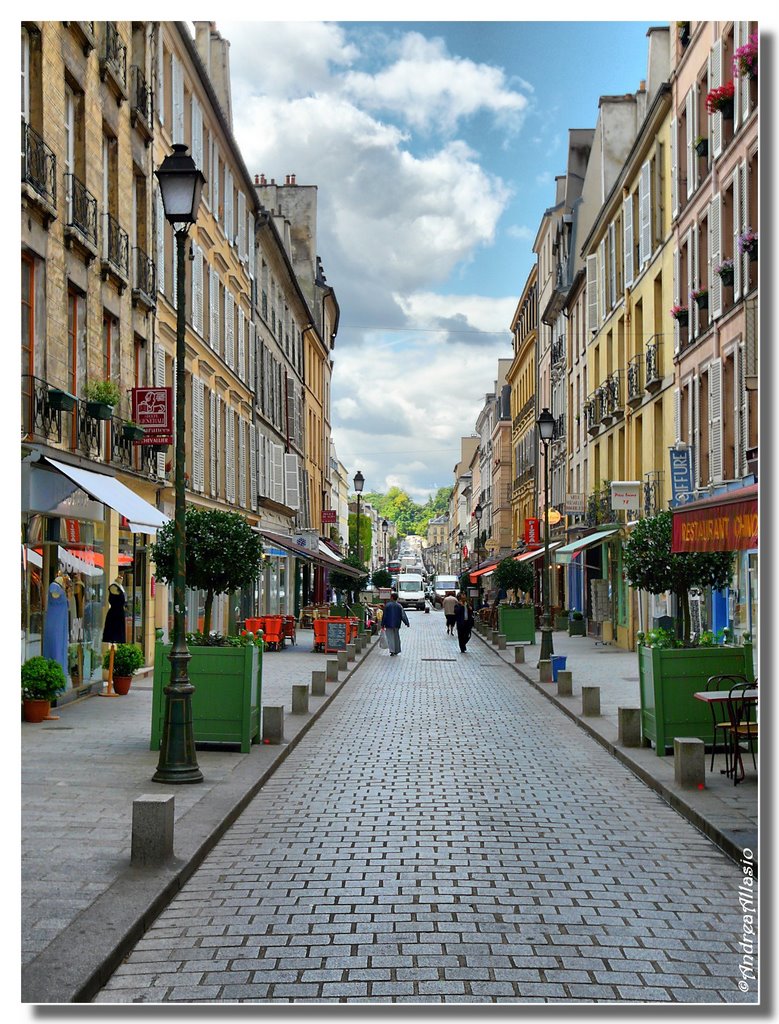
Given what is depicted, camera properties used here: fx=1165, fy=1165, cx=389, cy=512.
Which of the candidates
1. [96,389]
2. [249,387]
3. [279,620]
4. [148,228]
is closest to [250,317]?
[249,387]

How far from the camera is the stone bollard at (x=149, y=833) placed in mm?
7305

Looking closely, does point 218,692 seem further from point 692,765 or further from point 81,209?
point 81,209

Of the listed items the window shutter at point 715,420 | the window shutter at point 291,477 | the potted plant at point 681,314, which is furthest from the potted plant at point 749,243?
the window shutter at point 291,477

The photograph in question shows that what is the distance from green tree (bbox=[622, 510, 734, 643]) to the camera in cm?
1313

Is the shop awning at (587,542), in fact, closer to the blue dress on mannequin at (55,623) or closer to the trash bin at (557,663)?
the trash bin at (557,663)

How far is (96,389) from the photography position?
1798 centimetres

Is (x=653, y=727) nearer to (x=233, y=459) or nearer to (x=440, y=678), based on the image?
(x=440, y=678)

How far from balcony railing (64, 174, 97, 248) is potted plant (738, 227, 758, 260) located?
10.1 metres

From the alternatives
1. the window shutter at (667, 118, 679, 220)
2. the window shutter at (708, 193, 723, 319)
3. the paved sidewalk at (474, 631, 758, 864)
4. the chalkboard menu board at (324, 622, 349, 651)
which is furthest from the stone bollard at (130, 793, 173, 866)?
the window shutter at (667, 118, 679, 220)

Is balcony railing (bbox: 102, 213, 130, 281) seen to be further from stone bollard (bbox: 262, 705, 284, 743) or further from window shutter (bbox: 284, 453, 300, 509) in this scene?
window shutter (bbox: 284, 453, 300, 509)

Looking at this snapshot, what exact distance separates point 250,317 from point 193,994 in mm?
34564

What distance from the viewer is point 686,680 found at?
37.6 feet

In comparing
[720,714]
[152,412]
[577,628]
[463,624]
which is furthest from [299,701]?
[577,628]

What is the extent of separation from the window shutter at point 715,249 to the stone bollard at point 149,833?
56.3 ft
